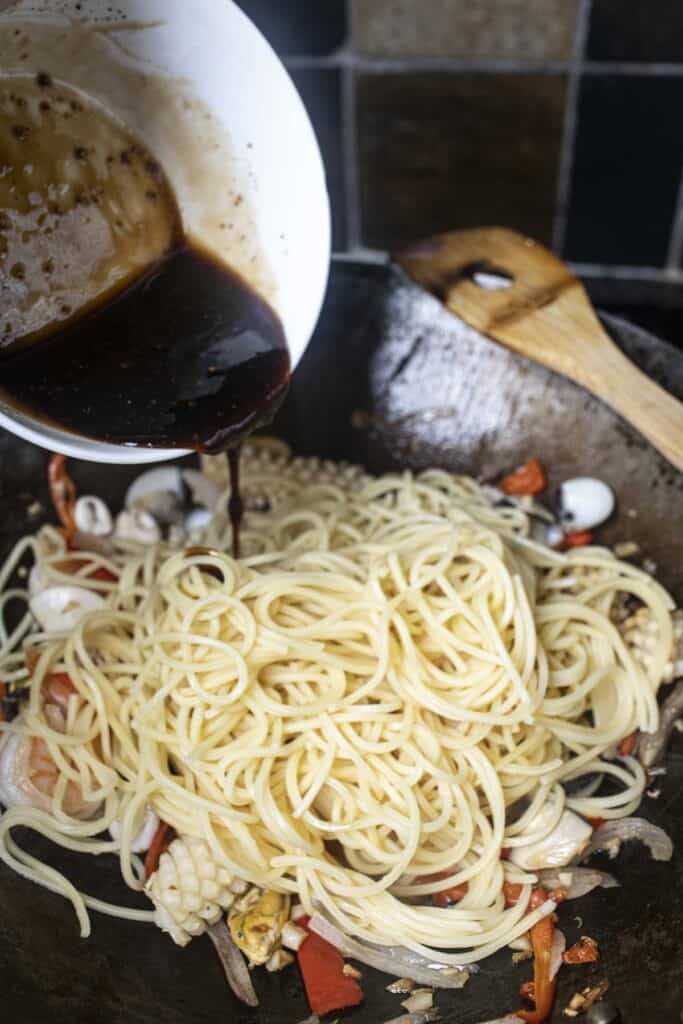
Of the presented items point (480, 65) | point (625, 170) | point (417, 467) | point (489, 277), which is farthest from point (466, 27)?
point (417, 467)

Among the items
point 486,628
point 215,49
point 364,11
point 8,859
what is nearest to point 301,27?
point 364,11

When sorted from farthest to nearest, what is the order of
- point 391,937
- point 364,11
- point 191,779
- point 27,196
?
1. point 364,11
2. point 191,779
3. point 391,937
4. point 27,196

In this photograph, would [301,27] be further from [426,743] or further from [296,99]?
[426,743]

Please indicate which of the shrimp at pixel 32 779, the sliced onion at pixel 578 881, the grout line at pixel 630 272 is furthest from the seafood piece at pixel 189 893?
the grout line at pixel 630 272

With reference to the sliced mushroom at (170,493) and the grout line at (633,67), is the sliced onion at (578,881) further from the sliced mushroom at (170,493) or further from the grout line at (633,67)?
the grout line at (633,67)

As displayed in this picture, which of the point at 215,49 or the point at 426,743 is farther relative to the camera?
the point at 426,743

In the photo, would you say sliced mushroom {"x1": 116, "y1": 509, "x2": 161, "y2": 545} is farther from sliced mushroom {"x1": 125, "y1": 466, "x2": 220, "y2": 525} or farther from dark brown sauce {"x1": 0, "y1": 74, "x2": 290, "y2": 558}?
dark brown sauce {"x1": 0, "y1": 74, "x2": 290, "y2": 558}

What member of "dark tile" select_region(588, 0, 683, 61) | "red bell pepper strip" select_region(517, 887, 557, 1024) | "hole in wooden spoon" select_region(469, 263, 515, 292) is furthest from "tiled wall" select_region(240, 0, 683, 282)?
"red bell pepper strip" select_region(517, 887, 557, 1024)
